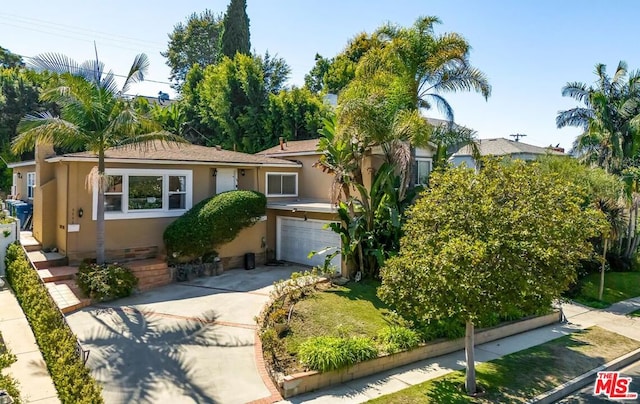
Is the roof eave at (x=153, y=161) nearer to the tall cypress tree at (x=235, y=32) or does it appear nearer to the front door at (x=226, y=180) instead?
the front door at (x=226, y=180)

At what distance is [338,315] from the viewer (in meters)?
12.4

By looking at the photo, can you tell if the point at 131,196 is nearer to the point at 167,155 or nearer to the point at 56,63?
the point at 167,155

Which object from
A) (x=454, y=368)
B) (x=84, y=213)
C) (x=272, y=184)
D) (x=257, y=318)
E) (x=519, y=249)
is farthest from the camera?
(x=272, y=184)

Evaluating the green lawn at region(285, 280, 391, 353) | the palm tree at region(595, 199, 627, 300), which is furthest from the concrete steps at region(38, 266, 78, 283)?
the palm tree at region(595, 199, 627, 300)

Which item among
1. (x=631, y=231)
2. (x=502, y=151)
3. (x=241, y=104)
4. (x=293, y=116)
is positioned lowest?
(x=631, y=231)

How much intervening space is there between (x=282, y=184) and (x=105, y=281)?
9.66 meters

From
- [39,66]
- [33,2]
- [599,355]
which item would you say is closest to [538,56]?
[599,355]

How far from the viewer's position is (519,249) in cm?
782

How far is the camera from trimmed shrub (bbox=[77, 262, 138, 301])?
42.5 ft

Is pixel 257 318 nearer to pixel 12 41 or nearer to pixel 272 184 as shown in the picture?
pixel 272 184

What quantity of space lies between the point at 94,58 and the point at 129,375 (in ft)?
31.9

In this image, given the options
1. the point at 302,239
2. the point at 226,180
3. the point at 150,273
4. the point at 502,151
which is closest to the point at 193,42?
the point at 502,151

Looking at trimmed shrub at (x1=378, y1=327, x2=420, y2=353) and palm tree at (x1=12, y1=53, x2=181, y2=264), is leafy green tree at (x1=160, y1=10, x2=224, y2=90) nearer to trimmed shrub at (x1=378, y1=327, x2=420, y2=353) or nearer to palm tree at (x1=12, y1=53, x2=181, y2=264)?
palm tree at (x1=12, y1=53, x2=181, y2=264)

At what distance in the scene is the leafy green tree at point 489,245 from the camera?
7867mm
